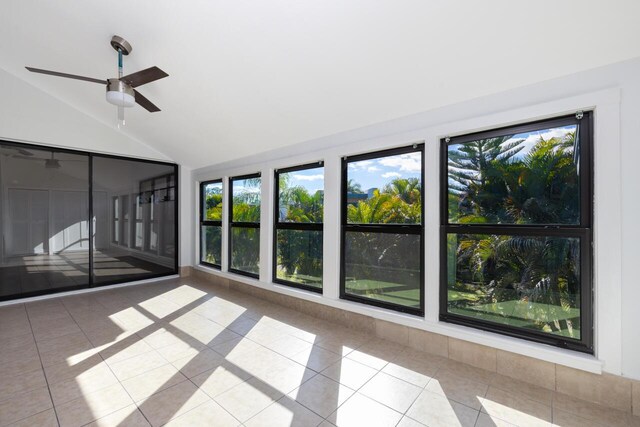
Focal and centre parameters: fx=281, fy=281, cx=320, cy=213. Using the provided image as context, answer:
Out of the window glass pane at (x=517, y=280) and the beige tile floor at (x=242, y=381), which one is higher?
the window glass pane at (x=517, y=280)

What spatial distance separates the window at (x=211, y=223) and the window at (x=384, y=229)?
3.22 m

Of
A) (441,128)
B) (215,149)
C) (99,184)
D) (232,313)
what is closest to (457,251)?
(441,128)

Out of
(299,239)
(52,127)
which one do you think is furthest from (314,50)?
(52,127)

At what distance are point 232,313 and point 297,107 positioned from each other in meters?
2.85

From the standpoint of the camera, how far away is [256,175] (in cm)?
496

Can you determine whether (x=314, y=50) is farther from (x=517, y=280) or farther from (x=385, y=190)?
(x=517, y=280)

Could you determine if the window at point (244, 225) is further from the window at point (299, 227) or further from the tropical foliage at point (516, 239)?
the tropical foliage at point (516, 239)

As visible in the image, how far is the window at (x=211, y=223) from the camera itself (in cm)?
580

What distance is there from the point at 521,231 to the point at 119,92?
3.81 metres

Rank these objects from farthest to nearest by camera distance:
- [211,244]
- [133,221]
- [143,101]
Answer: [211,244]
[133,221]
[143,101]

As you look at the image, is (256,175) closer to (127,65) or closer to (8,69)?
(127,65)

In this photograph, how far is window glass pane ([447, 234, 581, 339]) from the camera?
7.33 feet

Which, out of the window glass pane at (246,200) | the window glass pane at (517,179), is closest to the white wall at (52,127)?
the window glass pane at (246,200)

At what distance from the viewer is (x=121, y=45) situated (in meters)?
2.81
